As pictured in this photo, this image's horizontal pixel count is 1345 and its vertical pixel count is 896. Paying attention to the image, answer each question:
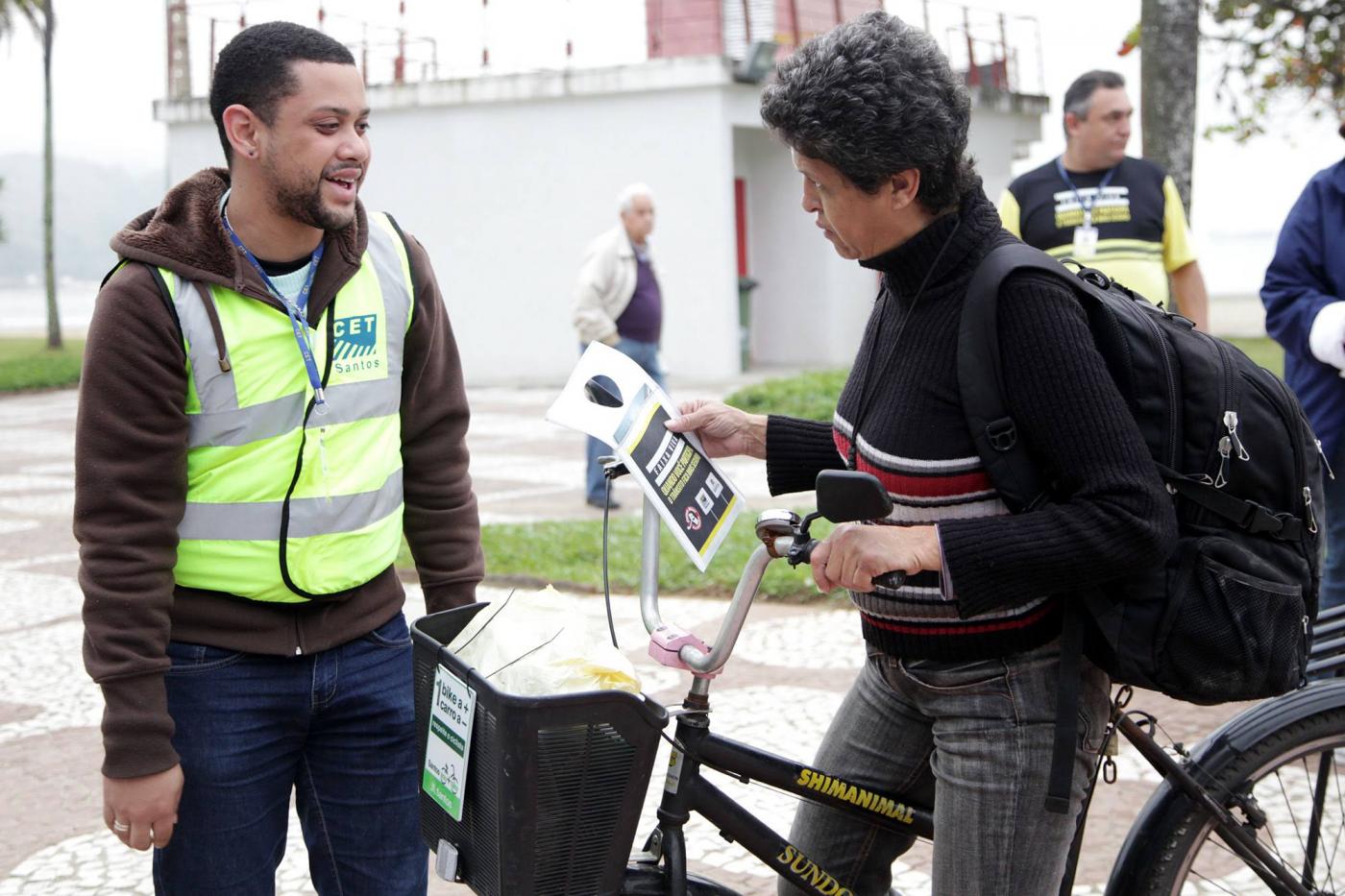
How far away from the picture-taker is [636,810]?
6.87 feet

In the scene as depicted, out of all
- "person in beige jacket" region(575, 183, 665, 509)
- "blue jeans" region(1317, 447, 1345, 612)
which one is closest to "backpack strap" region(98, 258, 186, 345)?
"blue jeans" region(1317, 447, 1345, 612)

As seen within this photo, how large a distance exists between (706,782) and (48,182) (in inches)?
1133

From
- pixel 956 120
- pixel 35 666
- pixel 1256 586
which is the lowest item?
pixel 35 666

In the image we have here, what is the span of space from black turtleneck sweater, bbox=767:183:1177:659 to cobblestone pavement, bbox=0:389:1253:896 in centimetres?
102

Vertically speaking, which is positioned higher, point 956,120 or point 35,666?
point 956,120

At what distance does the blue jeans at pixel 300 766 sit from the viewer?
8.02 feet

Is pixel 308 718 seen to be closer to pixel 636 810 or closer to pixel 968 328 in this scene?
pixel 636 810

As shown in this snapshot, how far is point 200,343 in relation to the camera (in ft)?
7.79

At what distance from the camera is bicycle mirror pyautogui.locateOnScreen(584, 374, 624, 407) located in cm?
242

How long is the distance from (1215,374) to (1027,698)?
0.57 metres

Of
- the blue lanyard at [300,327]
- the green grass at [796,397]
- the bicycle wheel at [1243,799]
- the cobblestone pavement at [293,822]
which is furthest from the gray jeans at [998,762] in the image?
the green grass at [796,397]

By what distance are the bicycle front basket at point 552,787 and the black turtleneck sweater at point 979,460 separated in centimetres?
49

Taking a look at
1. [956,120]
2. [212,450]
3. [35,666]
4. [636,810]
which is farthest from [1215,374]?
[35,666]

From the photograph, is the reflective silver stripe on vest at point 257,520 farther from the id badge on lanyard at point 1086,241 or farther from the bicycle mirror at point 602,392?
the id badge on lanyard at point 1086,241
